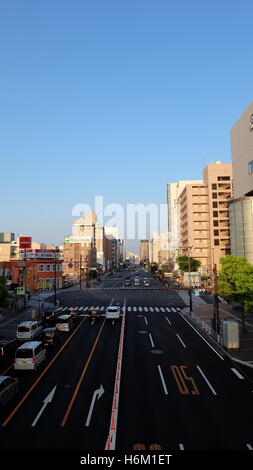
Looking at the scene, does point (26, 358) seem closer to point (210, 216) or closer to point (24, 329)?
point (24, 329)

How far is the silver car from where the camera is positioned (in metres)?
15.9

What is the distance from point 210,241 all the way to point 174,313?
62.5 metres

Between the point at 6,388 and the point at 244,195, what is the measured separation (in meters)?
48.7

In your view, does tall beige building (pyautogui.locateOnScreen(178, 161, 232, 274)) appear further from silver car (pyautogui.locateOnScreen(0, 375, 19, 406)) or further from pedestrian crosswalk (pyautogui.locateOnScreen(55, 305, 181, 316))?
silver car (pyautogui.locateOnScreen(0, 375, 19, 406))

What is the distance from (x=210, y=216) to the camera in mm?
104000

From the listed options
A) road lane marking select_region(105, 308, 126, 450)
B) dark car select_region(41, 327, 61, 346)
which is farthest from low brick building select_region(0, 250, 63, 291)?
road lane marking select_region(105, 308, 126, 450)

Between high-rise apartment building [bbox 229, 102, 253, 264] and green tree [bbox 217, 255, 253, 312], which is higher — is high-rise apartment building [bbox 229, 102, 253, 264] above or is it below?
above

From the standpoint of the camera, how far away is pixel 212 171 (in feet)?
347

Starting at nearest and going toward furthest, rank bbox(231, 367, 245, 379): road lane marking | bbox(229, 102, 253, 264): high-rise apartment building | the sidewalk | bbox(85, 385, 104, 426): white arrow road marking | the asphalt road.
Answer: the asphalt road, bbox(85, 385, 104, 426): white arrow road marking, bbox(231, 367, 245, 379): road lane marking, the sidewalk, bbox(229, 102, 253, 264): high-rise apartment building

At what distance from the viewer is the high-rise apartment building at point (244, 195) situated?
166 feet

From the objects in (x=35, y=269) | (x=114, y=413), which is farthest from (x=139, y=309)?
(x=35, y=269)

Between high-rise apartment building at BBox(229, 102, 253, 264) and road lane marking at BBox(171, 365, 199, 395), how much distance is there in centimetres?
3393

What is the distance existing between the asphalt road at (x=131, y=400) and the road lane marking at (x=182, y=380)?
0.06 metres
